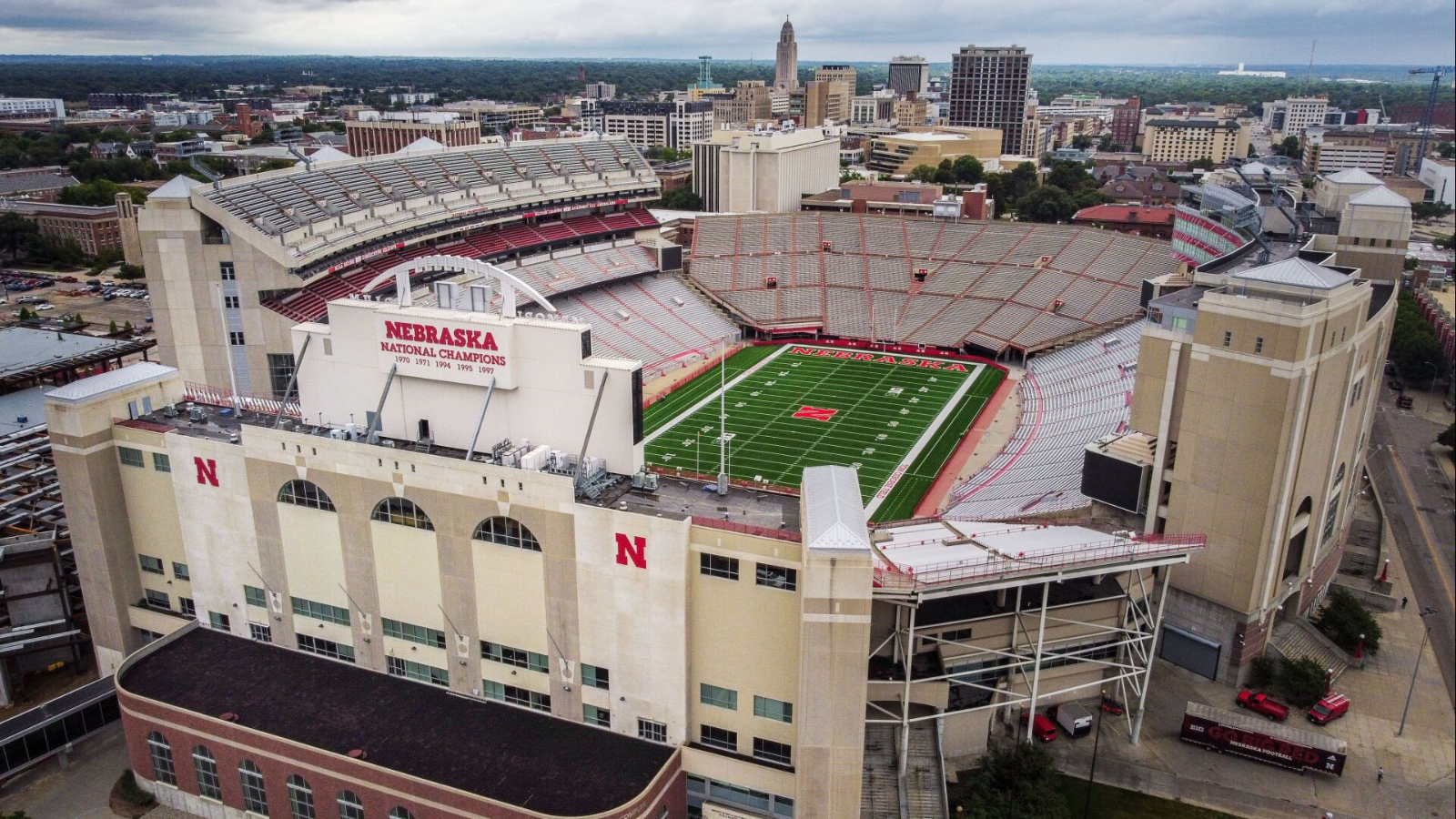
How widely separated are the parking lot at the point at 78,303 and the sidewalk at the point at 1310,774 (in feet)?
269

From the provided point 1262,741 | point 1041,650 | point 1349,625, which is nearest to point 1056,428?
point 1349,625

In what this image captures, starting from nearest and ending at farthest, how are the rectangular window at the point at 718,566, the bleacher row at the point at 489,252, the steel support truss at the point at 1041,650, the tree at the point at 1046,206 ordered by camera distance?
the rectangular window at the point at 718,566, the steel support truss at the point at 1041,650, the bleacher row at the point at 489,252, the tree at the point at 1046,206

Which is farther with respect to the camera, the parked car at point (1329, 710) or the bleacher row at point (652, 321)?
the bleacher row at point (652, 321)

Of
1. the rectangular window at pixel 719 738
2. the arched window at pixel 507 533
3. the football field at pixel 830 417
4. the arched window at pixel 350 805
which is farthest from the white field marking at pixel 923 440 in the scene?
the arched window at pixel 350 805

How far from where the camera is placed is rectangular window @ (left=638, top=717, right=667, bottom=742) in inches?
1112

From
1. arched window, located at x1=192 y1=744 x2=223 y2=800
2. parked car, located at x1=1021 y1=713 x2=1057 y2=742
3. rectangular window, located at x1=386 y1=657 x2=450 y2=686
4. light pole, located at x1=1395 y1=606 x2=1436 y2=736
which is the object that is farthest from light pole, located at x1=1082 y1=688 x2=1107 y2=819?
arched window, located at x1=192 y1=744 x2=223 y2=800

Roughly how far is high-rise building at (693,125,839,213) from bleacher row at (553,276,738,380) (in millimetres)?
22185

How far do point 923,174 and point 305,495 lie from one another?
440ft

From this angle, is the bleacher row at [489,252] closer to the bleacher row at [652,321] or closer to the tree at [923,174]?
the bleacher row at [652,321]

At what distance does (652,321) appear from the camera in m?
80.1

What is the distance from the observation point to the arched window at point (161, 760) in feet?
97.2

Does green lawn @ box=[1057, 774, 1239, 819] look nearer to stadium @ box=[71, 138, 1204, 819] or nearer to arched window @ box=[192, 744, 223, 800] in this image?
stadium @ box=[71, 138, 1204, 819]

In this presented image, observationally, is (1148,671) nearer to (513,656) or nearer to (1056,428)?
(513,656)

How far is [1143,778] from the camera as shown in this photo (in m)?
31.3
